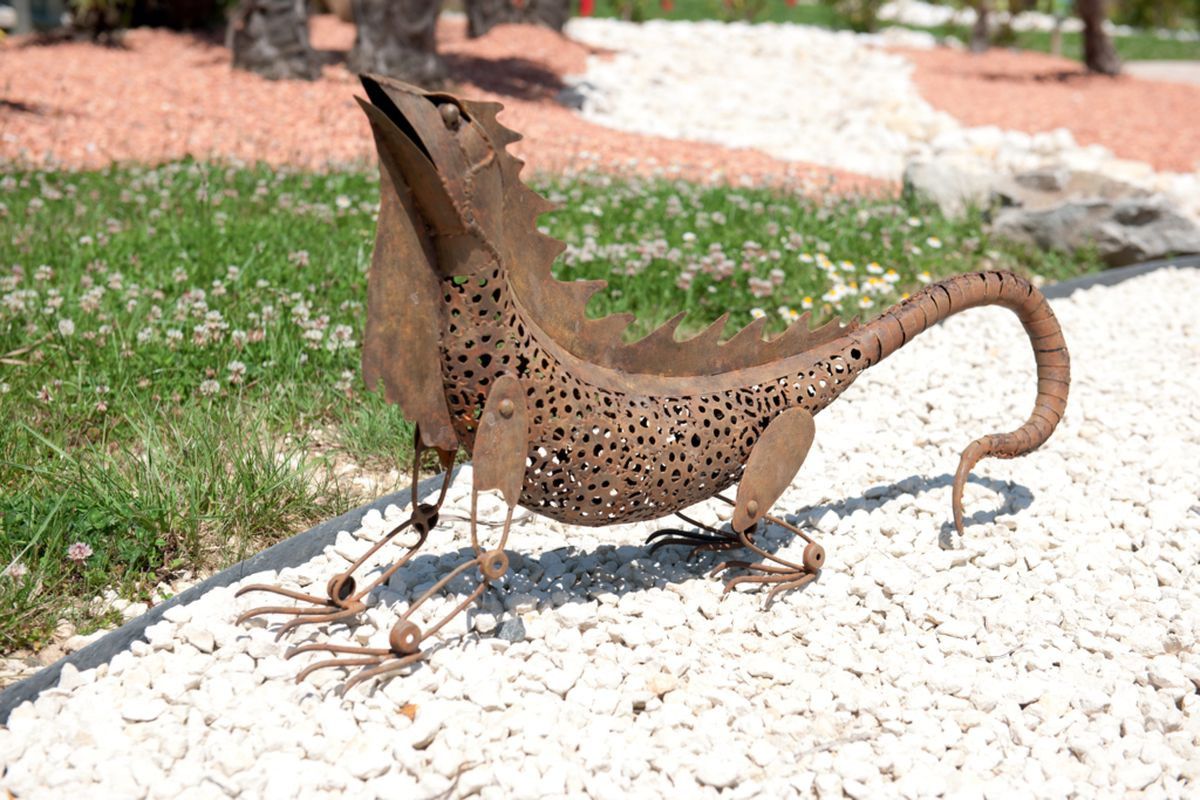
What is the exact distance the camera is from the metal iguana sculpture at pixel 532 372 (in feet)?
8.03

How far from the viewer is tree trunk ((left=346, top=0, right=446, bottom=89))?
10367 millimetres

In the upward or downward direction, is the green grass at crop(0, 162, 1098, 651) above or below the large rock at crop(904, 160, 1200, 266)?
below

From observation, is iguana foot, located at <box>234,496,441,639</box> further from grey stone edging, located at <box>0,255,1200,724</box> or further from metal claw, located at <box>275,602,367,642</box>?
grey stone edging, located at <box>0,255,1200,724</box>

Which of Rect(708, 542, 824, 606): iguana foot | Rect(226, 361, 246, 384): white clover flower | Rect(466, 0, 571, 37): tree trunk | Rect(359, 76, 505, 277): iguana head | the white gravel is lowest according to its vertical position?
the white gravel

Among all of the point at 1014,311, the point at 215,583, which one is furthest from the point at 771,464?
the point at 215,583

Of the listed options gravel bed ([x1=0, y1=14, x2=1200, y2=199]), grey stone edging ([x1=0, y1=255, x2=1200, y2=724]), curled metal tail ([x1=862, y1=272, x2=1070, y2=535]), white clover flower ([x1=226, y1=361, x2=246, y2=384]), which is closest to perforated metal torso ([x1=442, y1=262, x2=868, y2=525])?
curled metal tail ([x1=862, y1=272, x2=1070, y2=535])

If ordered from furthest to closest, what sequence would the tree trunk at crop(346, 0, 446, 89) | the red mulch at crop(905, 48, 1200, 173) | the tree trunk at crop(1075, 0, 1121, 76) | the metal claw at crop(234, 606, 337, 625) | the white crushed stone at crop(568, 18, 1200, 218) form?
the tree trunk at crop(1075, 0, 1121, 76) → the red mulch at crop(905, 48, 1200, 173) → the white crushed stone at crop(568, 18, 1200, 218) → the tree trunk at crop(346, 0, 446, 89) → the metal claw at crop(234, 606, 337, 625)

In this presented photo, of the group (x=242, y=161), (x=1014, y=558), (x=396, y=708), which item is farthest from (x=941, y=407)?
Answer: (x=242, y=161)

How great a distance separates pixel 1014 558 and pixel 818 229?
11.6ft

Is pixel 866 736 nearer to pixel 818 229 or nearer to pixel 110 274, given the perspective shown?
pixel 110 274

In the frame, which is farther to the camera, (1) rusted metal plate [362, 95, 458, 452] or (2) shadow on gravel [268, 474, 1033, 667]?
(2) shadow on gravel [268, 474, 1033, 667]

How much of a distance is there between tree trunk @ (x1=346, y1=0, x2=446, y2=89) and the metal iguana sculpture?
8152 mm

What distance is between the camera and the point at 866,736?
2.67m

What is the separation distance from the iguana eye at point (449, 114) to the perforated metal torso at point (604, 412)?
0.34 m
